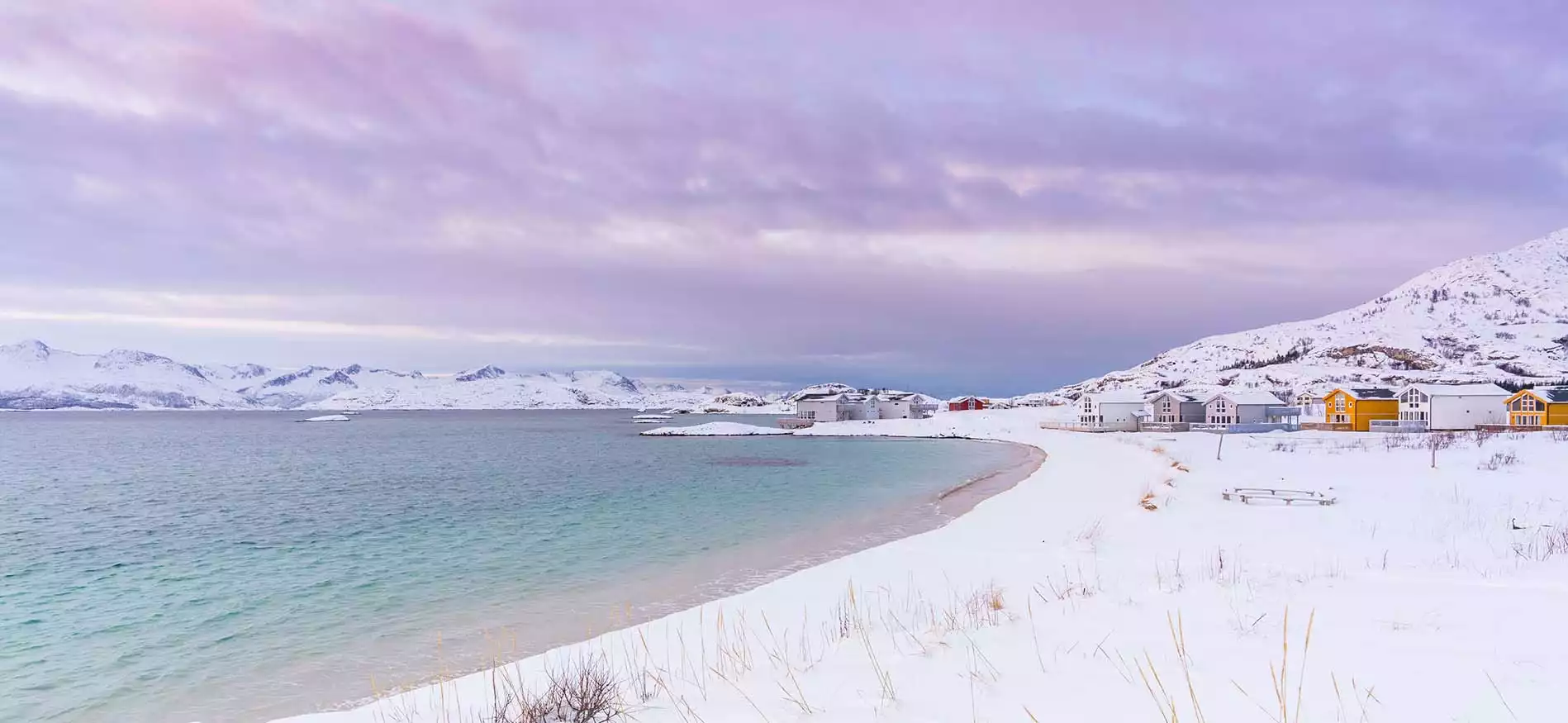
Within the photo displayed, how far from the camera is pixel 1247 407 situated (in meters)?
70.9

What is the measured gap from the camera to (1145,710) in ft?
15.6

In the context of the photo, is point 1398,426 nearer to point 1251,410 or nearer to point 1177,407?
point 1251,410

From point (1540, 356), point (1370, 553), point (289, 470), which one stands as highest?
point (1540, 356)

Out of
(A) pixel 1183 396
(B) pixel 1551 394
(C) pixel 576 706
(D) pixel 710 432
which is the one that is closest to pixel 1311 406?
(A) pixel 1183 396

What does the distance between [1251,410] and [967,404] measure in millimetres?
61815

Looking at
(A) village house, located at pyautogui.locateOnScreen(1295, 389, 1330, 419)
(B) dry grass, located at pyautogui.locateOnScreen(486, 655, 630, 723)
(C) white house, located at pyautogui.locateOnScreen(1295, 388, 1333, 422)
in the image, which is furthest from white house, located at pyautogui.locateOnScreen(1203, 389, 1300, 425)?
(B) dry grass, located at pyautogui.locateOnScreen(486, 655, 630, 723)

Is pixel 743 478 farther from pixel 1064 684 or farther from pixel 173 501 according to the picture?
pixel 1064 684

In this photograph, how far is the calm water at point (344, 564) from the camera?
37.7 ft

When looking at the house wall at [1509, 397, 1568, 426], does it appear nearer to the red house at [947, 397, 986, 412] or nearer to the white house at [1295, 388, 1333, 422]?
the white house at [1295, 388, 1333, 422]

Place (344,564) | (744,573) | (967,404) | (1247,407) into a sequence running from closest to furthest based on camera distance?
(744,573)
(344,564)
(1247,407)
(967,404)

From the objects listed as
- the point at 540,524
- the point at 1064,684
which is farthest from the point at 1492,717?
the point at 540,524

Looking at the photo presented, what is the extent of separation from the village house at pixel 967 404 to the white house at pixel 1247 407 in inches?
2276

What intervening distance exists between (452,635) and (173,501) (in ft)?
98.6

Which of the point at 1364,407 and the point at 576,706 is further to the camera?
the point at 1364,407
